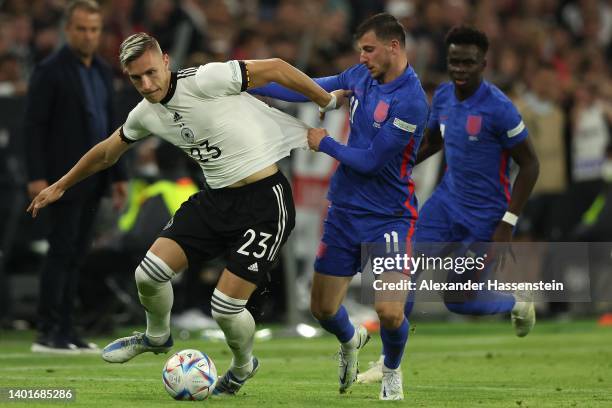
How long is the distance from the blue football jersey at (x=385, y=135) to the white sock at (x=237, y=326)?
3.58 ft

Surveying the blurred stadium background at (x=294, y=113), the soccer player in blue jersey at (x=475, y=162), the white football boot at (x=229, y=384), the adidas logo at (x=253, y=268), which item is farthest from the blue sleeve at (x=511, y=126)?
the blurred stadium background at (x=294, y=113)

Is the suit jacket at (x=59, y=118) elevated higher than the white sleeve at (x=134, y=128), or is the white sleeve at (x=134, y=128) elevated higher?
the suit jacket at (x=59, y=118)

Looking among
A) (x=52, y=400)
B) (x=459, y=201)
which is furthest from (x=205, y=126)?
(x=459, y=201)

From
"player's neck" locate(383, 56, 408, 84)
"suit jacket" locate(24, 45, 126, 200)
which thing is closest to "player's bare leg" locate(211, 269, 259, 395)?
"player's neck" locate(383, 56, 408, 84)

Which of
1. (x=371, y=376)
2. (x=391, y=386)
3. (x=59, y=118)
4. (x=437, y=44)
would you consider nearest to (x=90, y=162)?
(x=391, y=386)

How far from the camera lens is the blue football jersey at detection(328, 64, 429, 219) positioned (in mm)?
8977

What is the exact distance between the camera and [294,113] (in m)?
15.9

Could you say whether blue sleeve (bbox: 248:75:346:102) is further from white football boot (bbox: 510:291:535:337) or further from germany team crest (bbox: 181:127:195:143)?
white football boot (bbox: 510:291:535:337)

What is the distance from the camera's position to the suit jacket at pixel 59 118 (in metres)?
12.4

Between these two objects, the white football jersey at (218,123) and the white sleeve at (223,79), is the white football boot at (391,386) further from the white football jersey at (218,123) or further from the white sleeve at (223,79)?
the white sleeve at (223,79)

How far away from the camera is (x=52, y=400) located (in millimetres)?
8422

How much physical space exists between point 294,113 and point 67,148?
402 centimetres

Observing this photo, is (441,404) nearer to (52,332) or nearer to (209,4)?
(52,332)

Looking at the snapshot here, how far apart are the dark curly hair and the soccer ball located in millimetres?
3633
